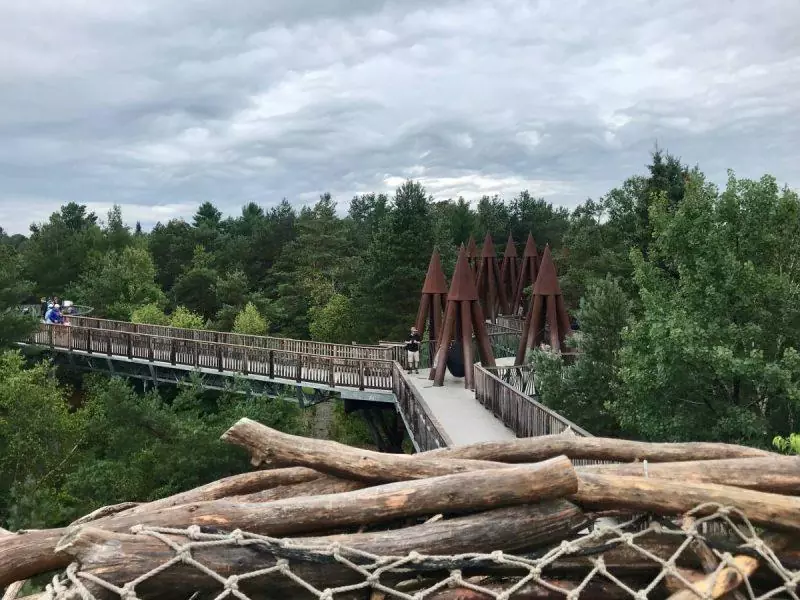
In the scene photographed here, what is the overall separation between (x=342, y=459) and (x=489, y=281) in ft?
77.2

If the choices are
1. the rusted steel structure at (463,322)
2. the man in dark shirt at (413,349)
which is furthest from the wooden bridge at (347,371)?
the rusted steel structure at (463,322)

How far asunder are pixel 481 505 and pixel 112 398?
17747 mm

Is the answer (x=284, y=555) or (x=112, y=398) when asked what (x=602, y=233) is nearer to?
(x=112, y=398)

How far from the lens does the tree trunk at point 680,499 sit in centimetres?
232

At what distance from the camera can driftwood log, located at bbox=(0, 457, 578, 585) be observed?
2189 mm

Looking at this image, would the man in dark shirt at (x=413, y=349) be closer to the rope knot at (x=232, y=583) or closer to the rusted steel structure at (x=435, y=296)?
the rusted steel structure at (x=435, y=296)

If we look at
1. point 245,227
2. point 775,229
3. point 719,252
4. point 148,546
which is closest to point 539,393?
point 719,252

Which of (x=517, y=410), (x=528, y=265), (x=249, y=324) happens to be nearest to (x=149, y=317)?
(x=249, y=324)

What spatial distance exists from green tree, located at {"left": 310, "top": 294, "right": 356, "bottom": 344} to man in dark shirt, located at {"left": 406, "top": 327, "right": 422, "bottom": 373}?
13.5 metres

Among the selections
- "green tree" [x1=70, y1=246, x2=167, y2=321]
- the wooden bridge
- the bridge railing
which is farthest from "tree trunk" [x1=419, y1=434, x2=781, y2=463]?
"green tree" [x1=70, y1=246, x2=167, y2=321]

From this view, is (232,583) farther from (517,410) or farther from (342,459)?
(517,410)

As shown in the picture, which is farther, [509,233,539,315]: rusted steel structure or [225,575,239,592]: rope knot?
[509,233,539,315]: rusted steel structure

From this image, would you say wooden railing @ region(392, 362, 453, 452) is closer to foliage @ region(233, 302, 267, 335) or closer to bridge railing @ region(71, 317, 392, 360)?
bridge railing @ region(71, 317, 392, 360)

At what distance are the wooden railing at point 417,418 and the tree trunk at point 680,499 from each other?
5.56 meters
